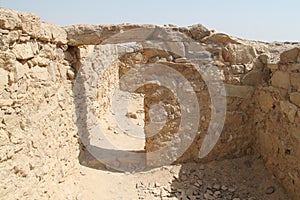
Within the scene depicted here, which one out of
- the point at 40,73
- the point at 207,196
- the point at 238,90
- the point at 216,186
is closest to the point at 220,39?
the point at 238,90

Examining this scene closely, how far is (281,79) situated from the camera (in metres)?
3.14

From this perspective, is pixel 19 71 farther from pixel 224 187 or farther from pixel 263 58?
pixel 263 58

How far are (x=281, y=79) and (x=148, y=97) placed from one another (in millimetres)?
1641

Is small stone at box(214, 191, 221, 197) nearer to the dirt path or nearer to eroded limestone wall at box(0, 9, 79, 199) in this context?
the dirt path

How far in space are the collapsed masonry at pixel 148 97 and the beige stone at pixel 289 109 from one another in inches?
0.4

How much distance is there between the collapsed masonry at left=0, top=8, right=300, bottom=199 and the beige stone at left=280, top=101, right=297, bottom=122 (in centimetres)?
1

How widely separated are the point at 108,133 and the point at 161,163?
1620 mm

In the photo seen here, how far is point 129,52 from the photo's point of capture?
5945 millimetres

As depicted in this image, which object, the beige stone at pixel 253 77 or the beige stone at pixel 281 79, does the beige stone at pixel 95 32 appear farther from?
the beige stone at pixel 281 79

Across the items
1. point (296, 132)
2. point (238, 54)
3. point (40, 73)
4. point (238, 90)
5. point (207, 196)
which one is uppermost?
point (238, 54)

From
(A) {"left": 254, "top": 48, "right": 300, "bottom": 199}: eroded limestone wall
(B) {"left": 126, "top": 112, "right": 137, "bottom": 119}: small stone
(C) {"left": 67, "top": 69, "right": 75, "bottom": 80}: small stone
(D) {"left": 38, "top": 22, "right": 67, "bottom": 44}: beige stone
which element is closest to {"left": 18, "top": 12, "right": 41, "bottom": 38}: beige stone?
(D) {"left": 38, "top": 22, "right": 67, "bottom": 44}: beige stone

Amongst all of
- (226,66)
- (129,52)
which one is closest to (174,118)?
(226,66)

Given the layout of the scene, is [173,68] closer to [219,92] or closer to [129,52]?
[219,92]

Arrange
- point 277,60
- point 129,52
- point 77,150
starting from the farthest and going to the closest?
point 129,52 → point 77,150 → point 277,60
